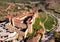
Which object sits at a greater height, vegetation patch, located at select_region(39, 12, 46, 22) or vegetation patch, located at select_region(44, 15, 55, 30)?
vegetation patch, located at select_region(39, 12, 46, 22)

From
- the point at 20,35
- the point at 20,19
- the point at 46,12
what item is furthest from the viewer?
the point at 46,12

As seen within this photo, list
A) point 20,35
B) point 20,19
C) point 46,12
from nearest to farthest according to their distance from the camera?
point 20,35 < point 20,19 < point 46,12

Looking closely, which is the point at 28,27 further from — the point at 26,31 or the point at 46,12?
the point at 46,12

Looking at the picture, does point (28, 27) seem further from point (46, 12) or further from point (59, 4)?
point (59, 4)

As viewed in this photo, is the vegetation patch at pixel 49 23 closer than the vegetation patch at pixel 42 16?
Yes

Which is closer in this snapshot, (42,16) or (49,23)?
(49,23)

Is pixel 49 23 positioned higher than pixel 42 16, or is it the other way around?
pixel 42 16

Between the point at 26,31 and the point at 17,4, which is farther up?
the point at 17,4

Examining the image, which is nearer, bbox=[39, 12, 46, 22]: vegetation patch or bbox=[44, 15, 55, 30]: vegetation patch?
bbox=[44, 15, 55, 30]: vegetation patch

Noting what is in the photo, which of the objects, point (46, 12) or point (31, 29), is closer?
point (31, 29)

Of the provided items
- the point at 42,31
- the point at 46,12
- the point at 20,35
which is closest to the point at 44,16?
the point at 46,12

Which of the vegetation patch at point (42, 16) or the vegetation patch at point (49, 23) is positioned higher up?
the vegetation patch at point (42, 16)
